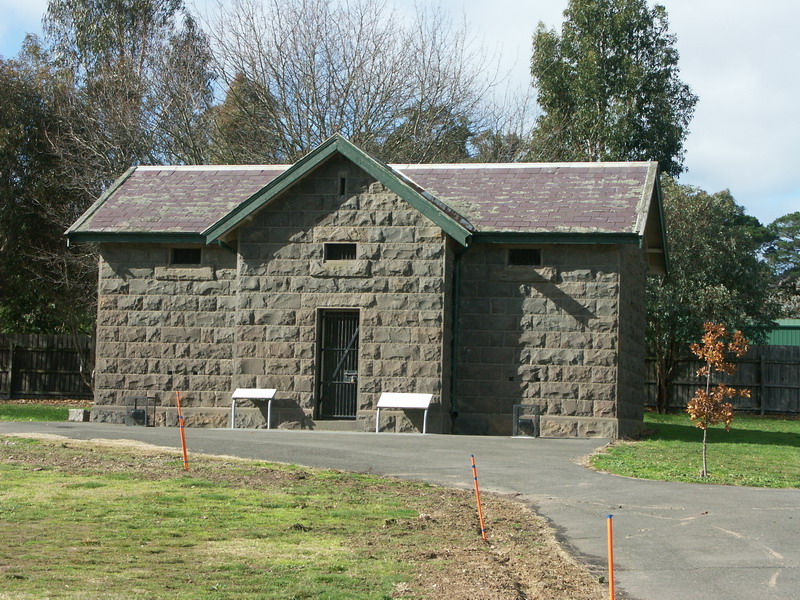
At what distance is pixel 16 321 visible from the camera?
3950 centimetres

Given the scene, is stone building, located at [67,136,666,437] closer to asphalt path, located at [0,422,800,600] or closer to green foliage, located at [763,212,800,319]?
asphalt path, located at [0,422,800,600]

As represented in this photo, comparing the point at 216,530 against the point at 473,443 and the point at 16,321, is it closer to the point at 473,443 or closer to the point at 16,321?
the point at 473,443

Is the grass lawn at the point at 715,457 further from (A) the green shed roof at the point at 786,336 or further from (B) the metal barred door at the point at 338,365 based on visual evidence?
(A) the green shed roof at the point at 786,336

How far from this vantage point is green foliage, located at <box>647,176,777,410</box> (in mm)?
34719

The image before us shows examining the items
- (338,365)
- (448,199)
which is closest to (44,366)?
(338,365)

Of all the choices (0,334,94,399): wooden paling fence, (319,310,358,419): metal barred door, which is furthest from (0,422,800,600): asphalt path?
(0,334,94,399): wooden paling fence

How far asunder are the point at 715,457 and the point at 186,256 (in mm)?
11517

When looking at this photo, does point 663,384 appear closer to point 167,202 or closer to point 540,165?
point 540,165

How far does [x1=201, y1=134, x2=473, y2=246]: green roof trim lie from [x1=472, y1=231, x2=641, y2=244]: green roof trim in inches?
18.9

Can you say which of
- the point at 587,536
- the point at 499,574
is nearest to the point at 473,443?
the point at 587,536

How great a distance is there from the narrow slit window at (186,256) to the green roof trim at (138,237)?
0.41 metres

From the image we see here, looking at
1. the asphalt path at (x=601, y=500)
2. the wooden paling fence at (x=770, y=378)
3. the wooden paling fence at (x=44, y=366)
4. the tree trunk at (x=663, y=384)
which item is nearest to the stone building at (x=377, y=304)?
the asphalt path at (x=601, y=500)

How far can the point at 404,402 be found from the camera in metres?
20.2

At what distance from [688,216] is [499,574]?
29.3m
